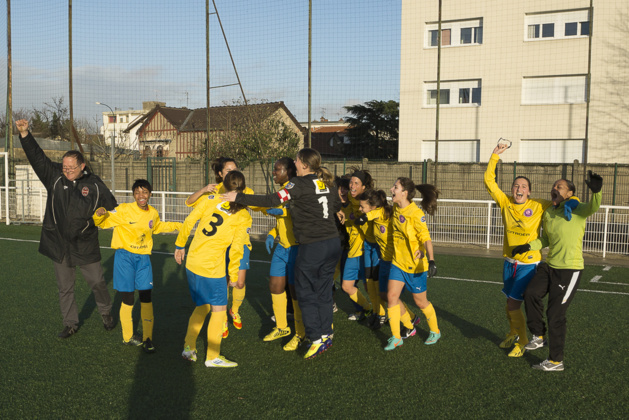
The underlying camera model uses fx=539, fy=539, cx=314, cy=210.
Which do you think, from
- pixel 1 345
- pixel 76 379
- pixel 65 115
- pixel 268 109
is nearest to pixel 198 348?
pixel 76 379

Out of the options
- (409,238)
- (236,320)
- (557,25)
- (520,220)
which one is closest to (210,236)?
(236,320)

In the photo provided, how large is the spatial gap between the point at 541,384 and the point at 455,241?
8512mm

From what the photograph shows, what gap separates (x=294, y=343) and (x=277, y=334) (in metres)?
0.34

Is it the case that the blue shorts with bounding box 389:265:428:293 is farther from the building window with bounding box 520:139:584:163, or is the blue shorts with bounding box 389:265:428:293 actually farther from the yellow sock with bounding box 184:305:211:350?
the building window with bounding box 520:139:584:163

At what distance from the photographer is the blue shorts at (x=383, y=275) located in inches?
232

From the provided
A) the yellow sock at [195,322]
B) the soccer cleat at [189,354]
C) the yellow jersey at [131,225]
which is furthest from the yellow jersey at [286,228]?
the soccer cleat at [189,354]

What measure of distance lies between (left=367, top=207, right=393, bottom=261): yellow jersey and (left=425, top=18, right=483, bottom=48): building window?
1892 centimetres

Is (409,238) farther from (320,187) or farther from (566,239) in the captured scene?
(566,239)

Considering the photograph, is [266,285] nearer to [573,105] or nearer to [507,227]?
[507,227]

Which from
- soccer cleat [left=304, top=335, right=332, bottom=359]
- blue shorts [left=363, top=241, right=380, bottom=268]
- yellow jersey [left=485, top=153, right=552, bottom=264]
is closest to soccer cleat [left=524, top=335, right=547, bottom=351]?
yellow jersey [left=485, top=153, right=552, bottom=264]

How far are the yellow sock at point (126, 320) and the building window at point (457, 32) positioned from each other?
20.5 meters

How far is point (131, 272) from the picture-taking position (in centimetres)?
531

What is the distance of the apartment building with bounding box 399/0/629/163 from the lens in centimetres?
2058

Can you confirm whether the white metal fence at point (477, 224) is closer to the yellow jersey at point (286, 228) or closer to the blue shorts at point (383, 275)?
the blue shorts at point (383, 275)
